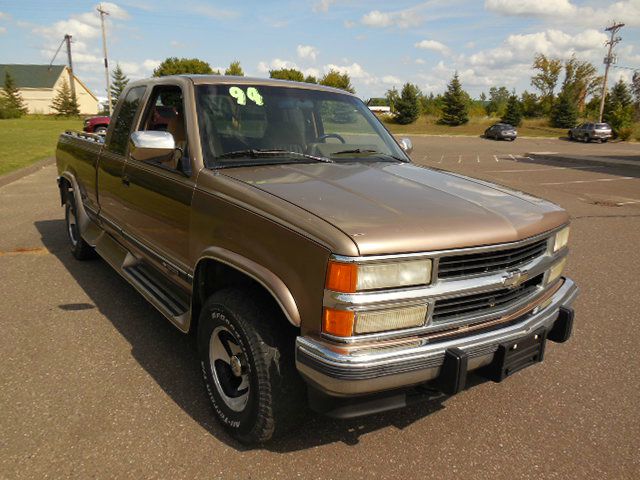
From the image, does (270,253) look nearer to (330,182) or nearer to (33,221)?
(330,182)

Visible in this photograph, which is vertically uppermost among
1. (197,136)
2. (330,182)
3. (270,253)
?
(197,136)

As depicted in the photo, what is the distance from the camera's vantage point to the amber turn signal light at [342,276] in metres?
2.03

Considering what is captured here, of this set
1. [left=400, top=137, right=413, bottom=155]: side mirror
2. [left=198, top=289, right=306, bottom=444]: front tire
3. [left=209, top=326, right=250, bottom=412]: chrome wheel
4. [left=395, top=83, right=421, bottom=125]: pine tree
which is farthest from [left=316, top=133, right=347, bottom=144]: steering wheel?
[left=395, top=83, right=421, bottom=125]: pine tree

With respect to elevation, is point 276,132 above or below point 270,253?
above

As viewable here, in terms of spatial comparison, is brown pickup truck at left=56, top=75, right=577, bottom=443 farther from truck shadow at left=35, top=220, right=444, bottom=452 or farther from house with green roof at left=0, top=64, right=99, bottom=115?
house with green roof at left=0, top=64, right=99, bottom=115

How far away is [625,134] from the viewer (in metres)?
43.0

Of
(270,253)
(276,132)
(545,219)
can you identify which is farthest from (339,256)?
(276,132)

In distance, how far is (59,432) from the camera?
2.68 metres

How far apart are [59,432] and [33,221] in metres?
6.01

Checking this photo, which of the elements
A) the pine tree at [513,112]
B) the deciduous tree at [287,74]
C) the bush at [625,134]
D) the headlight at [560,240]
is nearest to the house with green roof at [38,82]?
the deciduous tree at [287,74]

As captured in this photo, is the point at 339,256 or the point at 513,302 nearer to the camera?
the point at 339,256

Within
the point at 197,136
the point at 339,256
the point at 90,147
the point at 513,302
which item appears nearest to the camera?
the point at 339,256

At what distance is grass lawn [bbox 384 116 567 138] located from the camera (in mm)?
50025

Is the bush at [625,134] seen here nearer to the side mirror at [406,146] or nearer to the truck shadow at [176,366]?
the side mirror at [406,146]
